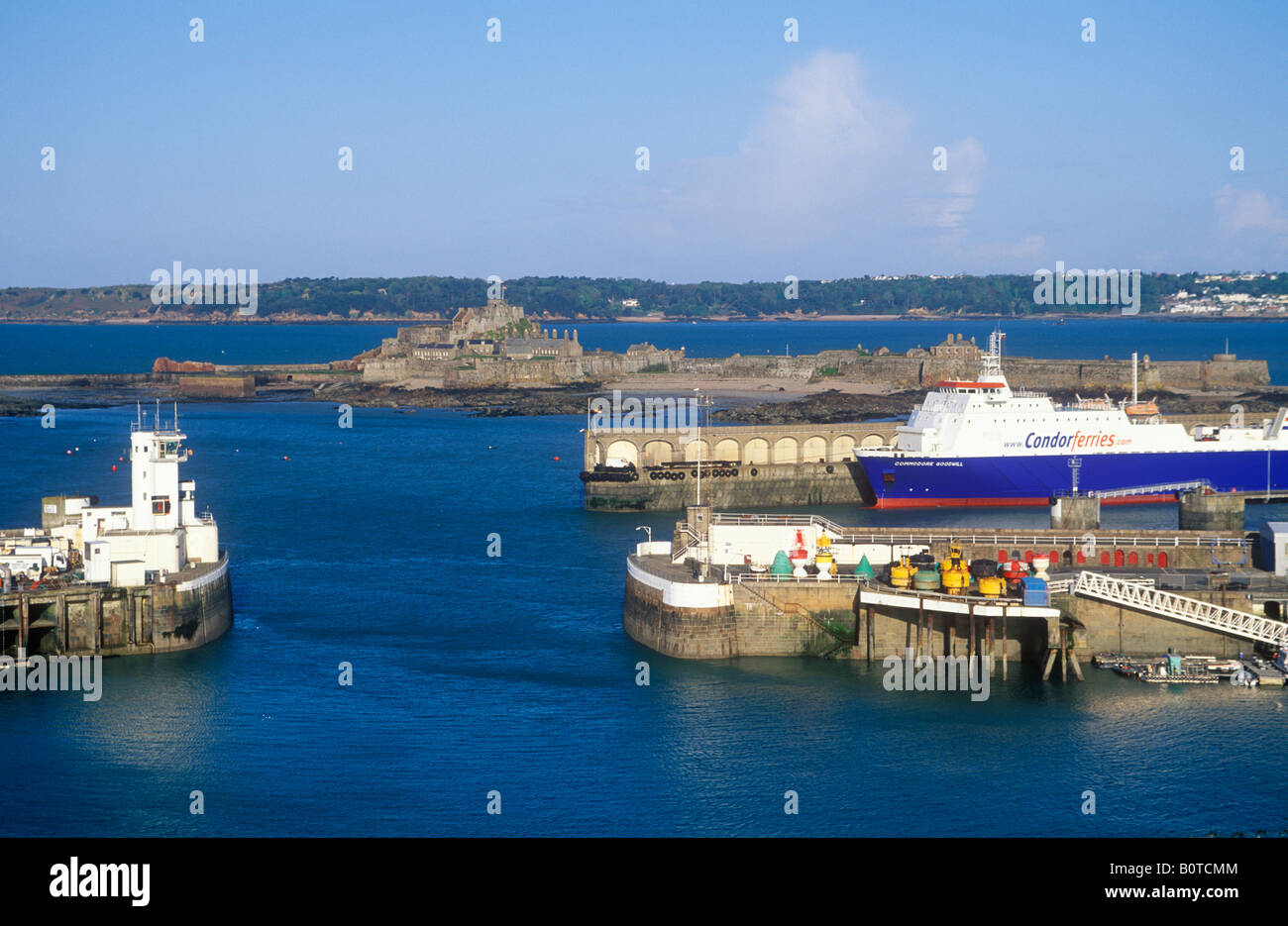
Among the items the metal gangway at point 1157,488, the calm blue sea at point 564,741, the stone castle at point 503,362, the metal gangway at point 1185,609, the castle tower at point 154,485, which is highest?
the stone castle at point 503,362

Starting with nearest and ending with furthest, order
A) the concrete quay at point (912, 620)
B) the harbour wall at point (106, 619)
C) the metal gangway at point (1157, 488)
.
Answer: the concrete quay at point (912, 620), the harbour wall at point (106, 619), the metal gangway at point (1157, 488)

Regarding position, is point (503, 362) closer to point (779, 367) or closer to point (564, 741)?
point (779, 367)

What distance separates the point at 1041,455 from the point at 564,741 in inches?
1596

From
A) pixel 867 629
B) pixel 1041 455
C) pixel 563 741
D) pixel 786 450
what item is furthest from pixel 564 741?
pixel 786 450

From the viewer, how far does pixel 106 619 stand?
113 ft

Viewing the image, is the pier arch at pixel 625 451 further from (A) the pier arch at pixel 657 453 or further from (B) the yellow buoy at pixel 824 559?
(B) the yellow buoy at pixel 824 559

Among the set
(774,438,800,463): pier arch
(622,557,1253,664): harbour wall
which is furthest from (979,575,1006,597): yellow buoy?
(774,438,800,463): pier arch

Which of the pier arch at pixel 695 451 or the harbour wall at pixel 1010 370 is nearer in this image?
the pier arch at pixel 695 451

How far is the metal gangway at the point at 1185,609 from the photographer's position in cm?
3241

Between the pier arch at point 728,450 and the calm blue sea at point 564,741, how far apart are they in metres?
24.8

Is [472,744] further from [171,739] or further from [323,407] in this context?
[323,407]

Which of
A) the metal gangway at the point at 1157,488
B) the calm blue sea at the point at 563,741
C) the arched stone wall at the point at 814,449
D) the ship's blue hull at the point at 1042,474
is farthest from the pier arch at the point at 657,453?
the calm blue sea at the point at 563,741

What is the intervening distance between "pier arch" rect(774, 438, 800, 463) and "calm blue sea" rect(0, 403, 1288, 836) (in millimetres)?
26521

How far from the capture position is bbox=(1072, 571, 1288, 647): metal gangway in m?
32.4
